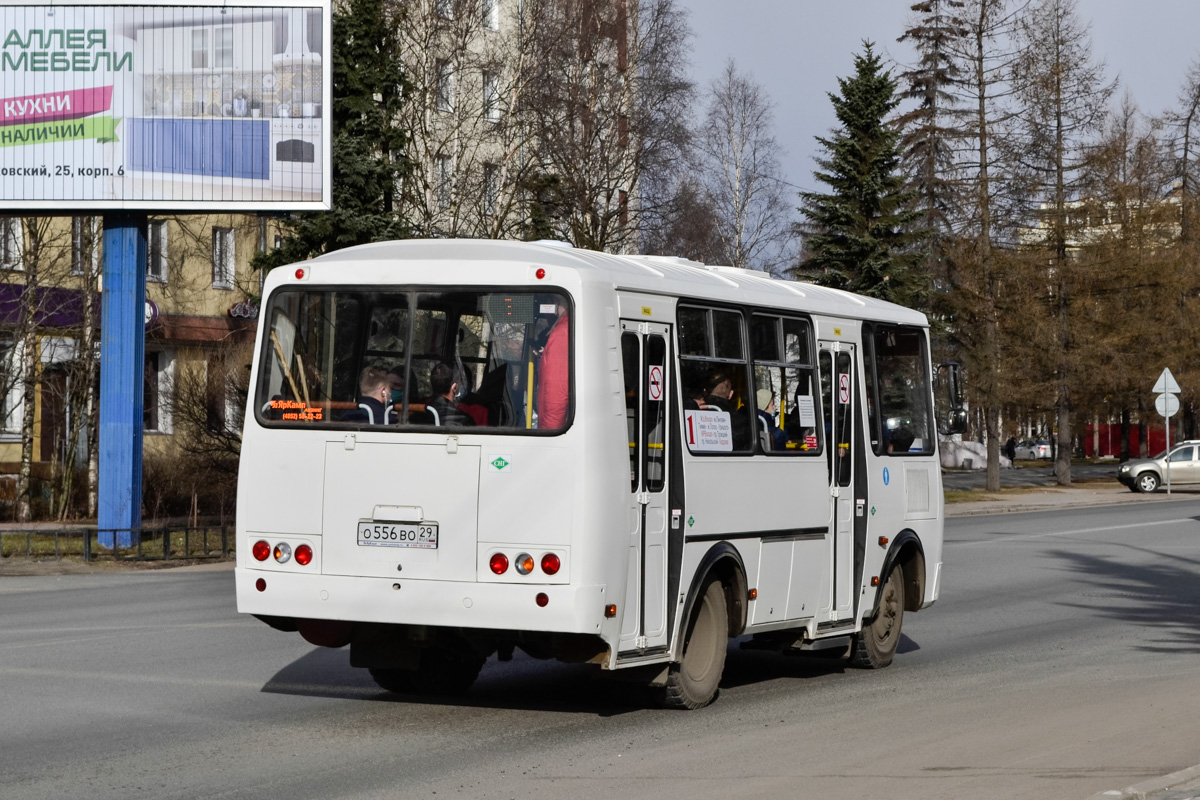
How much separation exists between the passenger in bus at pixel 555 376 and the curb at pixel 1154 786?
3465 millimetres

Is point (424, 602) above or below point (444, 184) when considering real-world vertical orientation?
below

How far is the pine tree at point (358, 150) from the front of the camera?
29453 mm

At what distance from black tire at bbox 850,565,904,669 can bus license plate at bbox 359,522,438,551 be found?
4.41 m

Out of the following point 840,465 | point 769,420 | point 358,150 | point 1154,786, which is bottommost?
point 1154,786

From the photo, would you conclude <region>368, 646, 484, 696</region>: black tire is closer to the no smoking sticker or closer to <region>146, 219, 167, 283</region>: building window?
the no smoking sticker

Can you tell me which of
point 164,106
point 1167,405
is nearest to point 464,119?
point 164,106

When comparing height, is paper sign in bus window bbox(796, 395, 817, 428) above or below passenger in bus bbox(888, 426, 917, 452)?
above

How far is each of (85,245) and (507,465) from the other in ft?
94.0

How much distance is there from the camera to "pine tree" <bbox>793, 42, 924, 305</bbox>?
139 feet

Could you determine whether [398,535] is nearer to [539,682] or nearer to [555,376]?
[555,376]

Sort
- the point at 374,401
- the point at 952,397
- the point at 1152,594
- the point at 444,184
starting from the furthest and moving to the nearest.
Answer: the point at 444,184
the point at 1152,594
the point at 952,397
the point at 374,401

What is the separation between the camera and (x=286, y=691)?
11039 mm

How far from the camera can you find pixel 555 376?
30.8 ft

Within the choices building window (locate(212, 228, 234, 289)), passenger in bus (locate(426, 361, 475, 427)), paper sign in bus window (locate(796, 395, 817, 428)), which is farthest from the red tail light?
building window (locate(212, 228, 234, 289))
